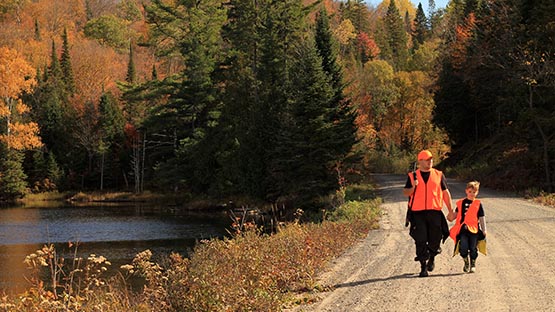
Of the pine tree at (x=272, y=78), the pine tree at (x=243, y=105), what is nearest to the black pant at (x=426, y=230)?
the pine tree at (x=272, y=78)

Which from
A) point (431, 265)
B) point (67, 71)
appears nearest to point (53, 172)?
point (67, 71)

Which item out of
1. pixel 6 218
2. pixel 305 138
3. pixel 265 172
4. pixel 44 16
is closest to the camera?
pixel 305 138

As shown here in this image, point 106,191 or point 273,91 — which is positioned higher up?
point 273,91

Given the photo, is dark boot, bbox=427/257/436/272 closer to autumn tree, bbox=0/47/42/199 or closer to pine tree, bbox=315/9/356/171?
pine tree, bbox=315/9/356/171

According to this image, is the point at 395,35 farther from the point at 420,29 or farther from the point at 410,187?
the point at 410,187

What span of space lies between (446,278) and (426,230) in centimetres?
77

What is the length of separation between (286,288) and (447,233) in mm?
2582

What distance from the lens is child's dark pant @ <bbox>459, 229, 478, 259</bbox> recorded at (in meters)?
9.48

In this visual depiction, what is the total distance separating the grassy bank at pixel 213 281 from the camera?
281 inches

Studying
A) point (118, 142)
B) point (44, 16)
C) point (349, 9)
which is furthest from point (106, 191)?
point (349, 9)

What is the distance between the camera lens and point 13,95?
5528 cm

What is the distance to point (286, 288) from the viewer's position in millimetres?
9109

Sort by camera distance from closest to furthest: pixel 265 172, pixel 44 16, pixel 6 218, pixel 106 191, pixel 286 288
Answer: pixel 286 288 → pixel 6 218 → pixel 265 172 → pixel 106 191 → pixel 44 16

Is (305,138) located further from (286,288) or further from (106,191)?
(106,191)
